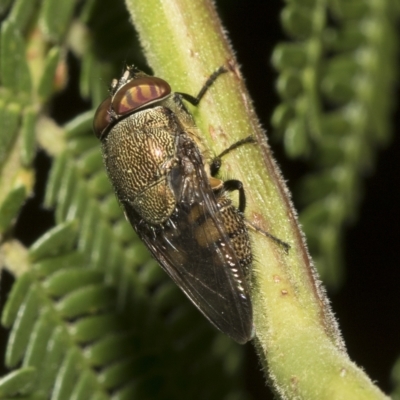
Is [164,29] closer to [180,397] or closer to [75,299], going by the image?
[75,299]

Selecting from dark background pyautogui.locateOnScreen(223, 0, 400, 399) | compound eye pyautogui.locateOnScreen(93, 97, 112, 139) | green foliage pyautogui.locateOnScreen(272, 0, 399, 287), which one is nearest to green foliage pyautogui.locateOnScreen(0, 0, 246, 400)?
compound eye pyautogui.locateOnScreen(93, 97, 112, 139)

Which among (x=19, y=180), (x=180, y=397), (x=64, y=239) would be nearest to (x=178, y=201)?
(x=64, y=239)

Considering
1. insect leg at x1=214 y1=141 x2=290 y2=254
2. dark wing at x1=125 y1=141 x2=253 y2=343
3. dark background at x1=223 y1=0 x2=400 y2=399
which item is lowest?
dark background at x1=223 y1=0 x2=400 y2=399

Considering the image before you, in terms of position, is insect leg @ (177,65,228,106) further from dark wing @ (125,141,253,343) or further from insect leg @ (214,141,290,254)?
dark wing @ (125,141,253,343)

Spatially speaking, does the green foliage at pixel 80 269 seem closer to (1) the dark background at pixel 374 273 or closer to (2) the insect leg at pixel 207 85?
(2) the insect leg at pixel 207 85

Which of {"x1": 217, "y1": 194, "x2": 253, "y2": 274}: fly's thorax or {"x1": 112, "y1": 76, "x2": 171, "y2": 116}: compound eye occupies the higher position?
{"x1": 112, "y1": 76, "x2": 171, "y2": 116}: compound eye

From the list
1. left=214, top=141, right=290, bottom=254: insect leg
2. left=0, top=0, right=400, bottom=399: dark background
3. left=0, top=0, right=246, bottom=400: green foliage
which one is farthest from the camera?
left=0, top=0, right=400, bottom=399: dark background
